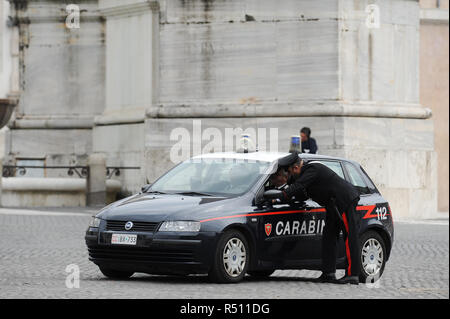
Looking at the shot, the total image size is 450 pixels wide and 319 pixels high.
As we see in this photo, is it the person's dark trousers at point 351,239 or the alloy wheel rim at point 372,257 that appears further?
the alloy wheel rim at point 372,257

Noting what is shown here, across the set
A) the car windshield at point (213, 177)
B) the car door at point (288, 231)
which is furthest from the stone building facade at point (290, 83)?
the car door at point (288, 231)

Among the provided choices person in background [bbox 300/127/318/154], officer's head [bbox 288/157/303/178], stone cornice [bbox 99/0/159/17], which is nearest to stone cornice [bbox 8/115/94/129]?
stone cornice [bbox 99/0/159/17]

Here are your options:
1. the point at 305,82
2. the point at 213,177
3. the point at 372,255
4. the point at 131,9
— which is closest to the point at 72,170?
the point at 131,9

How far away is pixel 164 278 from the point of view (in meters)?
13.0

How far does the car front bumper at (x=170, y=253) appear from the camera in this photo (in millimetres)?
11930

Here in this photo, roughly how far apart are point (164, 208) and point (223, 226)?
621mm

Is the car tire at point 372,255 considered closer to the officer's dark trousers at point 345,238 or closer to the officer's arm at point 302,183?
the officer's dark trousers at point 345,238

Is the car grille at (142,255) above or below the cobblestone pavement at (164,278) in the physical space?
above

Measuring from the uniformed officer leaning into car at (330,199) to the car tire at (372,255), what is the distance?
43 centimetres

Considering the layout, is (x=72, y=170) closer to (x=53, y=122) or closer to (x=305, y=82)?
(x=53, y=122)

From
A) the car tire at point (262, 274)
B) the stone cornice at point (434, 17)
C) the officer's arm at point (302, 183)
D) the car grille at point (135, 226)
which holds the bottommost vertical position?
the car tire at point (262, 274)
